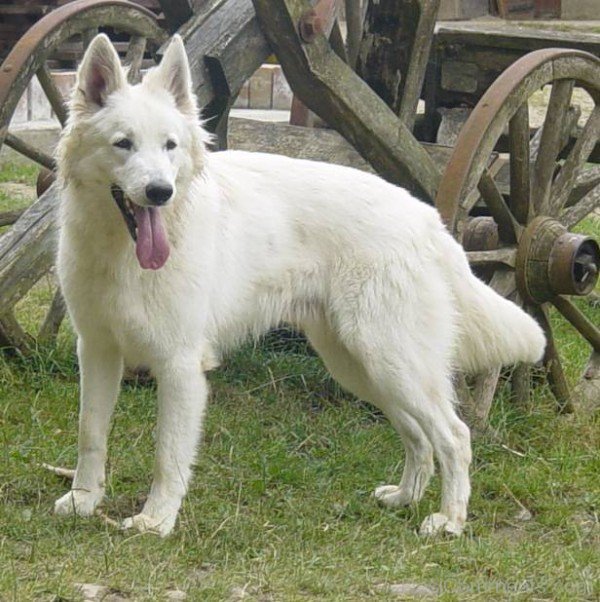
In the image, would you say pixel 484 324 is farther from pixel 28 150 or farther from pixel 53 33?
pixel 28 150

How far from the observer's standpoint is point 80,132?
4.42 metres

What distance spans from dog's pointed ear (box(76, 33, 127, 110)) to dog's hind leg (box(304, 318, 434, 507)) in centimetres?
122

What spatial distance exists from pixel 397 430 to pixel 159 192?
4.85ft

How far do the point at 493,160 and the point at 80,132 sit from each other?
2479mm

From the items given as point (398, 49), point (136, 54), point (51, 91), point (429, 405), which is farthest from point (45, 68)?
point (429, 405)

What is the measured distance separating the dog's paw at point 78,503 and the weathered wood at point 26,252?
1402 mm

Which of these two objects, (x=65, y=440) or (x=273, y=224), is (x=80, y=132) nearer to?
(x=273, y=224)

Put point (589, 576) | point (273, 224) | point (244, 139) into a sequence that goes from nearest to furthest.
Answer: point (589, 576) < point (273, 224) < point (244, 139)

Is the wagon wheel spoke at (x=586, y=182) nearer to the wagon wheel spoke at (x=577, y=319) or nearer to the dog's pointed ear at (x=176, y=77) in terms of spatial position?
the wagon wheel spoke at (x=577, y=319)

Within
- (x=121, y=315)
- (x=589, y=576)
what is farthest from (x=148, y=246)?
(x=589, y=576)

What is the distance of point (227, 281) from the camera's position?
15.8 ft

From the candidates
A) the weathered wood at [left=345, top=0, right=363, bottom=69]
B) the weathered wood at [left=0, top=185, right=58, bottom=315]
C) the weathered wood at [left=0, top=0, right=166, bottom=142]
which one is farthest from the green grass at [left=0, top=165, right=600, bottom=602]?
the weathered wood at [left=345, top=0, right=363, bottom=69]

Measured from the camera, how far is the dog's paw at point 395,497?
5.04 m

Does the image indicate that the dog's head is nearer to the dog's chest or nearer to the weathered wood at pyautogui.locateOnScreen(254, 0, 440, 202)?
the dog's chest
